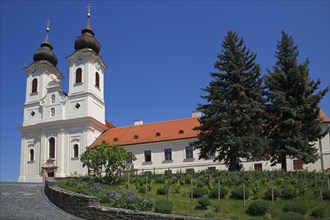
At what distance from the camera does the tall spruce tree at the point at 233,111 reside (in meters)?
27.2

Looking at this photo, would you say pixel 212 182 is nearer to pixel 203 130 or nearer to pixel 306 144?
pixel 203 130

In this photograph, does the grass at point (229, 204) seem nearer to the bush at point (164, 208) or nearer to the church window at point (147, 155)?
the bush at point (164, 208)

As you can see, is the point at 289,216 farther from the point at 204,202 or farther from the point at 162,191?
the point at 162,191

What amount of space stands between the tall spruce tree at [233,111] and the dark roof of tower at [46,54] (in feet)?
97.1

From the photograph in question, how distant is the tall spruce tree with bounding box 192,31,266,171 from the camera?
27.2m

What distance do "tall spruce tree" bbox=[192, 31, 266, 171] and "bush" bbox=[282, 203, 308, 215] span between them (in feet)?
31.6

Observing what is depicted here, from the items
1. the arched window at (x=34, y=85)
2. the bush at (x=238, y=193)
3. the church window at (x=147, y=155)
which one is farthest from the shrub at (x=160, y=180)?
the arched window at (x=34, y=85)

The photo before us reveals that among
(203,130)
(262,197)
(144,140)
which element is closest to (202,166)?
(144,140)

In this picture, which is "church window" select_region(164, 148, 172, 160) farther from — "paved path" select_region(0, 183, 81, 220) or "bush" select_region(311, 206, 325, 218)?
"bush" select_region(311, 206, 325, 218)

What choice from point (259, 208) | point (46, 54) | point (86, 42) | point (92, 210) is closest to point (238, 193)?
point (259, 208)

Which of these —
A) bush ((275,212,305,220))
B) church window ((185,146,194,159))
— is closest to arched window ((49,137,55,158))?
church window ((185,146,194,159))

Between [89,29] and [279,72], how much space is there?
29710mm

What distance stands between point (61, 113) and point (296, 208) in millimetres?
36223

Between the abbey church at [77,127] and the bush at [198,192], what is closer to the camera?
the bush at [198,192]
